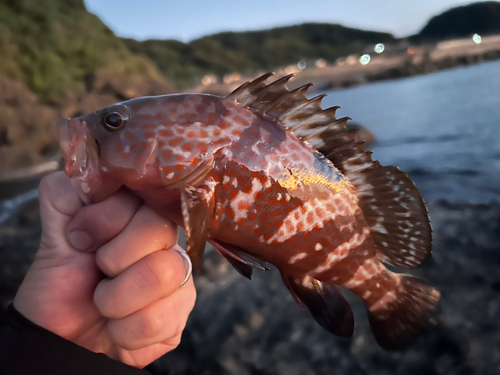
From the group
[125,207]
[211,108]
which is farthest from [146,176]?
[211,108]

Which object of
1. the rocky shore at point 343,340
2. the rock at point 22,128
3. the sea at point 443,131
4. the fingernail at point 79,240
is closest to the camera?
the fingernail at point 79,240

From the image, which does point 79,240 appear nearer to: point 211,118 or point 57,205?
point 57,205

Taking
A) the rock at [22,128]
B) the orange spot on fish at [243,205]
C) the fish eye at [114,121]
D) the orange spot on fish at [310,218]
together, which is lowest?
the rock at [22,128]

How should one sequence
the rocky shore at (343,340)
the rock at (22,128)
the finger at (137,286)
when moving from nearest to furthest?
the finger at (137,286), the rocky shore at (343,340), the rock at (22,128)

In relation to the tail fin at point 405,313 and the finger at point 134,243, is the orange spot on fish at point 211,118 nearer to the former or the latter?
the finger at point 134,243

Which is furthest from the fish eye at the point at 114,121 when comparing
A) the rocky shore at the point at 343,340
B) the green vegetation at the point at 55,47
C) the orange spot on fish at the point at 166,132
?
the green vegetation at the point at 55,47

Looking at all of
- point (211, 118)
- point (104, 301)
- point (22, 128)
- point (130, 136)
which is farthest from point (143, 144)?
point (22, 128)
